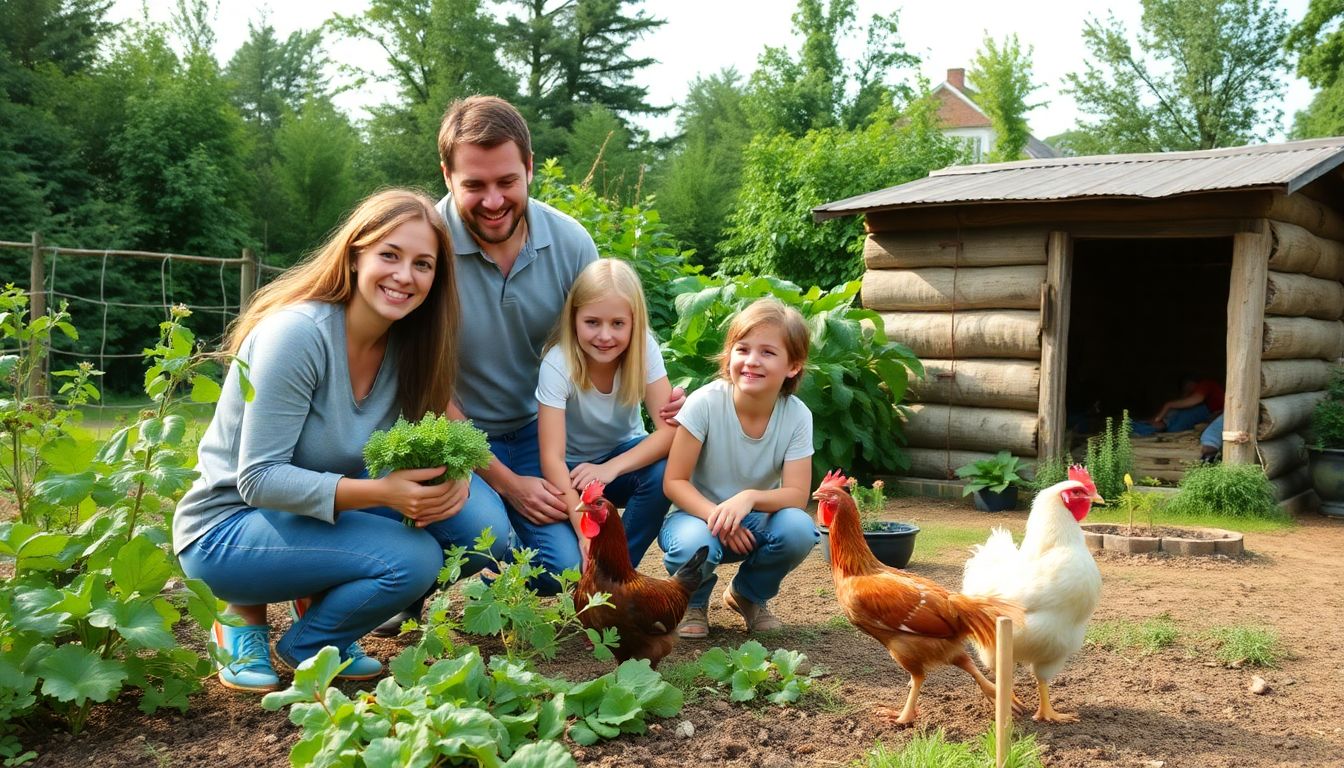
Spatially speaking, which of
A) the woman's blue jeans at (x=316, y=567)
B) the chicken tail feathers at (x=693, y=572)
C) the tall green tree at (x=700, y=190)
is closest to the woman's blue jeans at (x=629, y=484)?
the chicken tail feathers at (x=693, y=572)

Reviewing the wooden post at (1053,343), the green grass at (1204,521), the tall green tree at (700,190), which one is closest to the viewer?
the green grass at (1204,521)

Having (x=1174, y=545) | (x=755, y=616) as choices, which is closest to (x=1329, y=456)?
(x=1174, y=545)

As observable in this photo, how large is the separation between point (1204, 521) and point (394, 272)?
22.0 feet

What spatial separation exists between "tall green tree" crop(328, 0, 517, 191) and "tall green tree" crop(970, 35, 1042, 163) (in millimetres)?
15678

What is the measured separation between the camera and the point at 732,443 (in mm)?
4102

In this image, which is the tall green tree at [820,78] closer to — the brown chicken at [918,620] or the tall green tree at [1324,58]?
the tall green tree at [1324,58]

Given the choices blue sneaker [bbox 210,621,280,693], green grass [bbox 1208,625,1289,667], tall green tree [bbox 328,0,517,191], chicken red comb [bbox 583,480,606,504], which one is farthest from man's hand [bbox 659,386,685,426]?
tall green tree [bbox 328,0,517,191]

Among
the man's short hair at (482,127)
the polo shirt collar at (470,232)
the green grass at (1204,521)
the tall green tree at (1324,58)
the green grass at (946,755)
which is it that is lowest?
the green grass at (1204,521)

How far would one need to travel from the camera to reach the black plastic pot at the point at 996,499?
818 cm

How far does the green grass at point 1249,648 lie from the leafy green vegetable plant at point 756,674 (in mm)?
1783

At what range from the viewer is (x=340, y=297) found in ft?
10.8

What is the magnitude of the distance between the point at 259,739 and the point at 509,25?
33.0 metres

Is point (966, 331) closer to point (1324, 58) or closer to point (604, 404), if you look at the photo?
point (604, 404)

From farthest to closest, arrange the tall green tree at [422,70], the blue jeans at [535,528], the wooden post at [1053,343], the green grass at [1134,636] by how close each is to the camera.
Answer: the tall green tree at [422,70] < the wooden post at [1053,343] < the green grass at [1134,636] < the blue jeans at [535,528]
